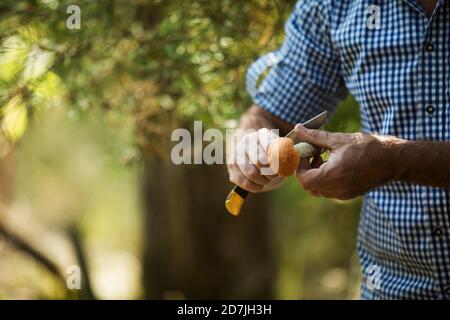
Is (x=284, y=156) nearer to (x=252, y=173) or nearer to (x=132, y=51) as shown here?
(x=252, y=173)

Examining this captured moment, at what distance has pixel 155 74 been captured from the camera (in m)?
2.76

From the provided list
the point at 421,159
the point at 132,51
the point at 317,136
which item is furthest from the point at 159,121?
the point at 421,159

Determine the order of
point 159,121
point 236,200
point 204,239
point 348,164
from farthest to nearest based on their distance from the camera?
1. point 204,239
2. point 159,121
3. point 236,200
4. point 348,164

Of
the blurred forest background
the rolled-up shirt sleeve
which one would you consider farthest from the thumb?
the blurred forest background

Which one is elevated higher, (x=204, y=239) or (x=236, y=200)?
(x=236, y=200)

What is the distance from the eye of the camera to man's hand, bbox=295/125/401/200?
1.54 metres

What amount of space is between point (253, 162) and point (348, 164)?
0.91 feet

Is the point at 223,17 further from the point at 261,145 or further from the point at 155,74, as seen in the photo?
the point at 261,145

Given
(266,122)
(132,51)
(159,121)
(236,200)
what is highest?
(132,51)

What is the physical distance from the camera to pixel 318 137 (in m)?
1.57

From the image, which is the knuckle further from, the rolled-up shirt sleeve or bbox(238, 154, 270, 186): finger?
the rolled-up shirt sleeve

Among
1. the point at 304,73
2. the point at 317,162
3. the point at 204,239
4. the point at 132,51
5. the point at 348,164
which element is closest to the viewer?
the point at 348,164
